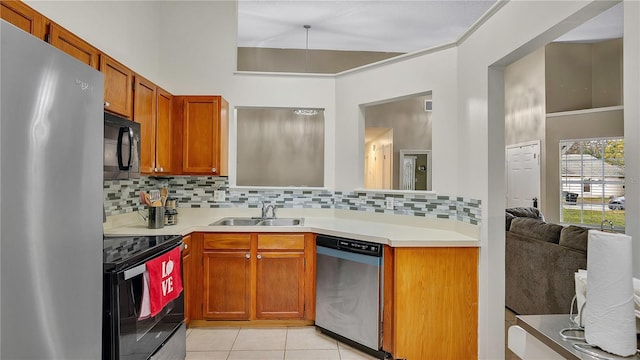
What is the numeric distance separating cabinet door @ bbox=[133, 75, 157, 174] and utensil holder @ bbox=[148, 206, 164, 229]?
12.4 inches

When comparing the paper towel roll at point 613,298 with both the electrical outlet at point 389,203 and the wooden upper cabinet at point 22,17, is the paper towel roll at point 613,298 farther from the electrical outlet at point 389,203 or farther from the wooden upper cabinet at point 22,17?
the wooden upper cabinet at point 22,17

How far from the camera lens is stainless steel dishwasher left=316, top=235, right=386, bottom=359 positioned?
242 cm

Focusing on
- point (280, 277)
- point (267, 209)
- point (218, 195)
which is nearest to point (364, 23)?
point (267, 209)

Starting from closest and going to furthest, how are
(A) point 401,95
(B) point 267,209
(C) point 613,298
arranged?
1. (C) point 613,298
2. (A) point 401,95
3. (B) point 267,209

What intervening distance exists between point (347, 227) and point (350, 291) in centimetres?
53

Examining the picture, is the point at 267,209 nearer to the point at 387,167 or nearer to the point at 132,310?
the point at 132,310

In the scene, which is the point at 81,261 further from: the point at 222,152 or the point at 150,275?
the point at 222,152

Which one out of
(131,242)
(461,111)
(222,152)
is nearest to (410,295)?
(461,111)

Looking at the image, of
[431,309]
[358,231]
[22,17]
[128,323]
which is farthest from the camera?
[358,231]

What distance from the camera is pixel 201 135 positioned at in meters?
3.23

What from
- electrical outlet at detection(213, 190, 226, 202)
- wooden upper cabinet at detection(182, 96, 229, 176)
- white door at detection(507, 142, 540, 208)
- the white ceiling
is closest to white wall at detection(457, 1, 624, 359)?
the white ceiling

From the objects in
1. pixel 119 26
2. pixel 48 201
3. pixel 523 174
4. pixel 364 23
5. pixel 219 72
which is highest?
pixel 364 23

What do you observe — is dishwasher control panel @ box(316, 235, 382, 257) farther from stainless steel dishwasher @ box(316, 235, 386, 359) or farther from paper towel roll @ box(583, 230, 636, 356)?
paper towel roll @ box(583, 230, 636, 356)

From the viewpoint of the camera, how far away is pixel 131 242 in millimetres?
2135
